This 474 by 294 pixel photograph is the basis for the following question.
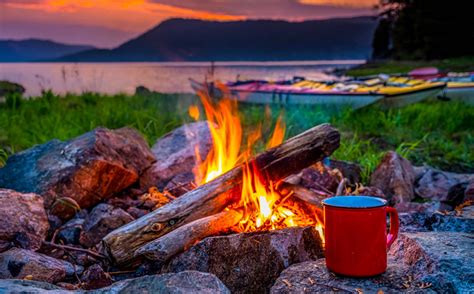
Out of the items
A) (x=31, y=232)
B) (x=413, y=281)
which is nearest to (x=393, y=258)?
(x=413, y=281)

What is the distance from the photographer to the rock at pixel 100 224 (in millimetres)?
3719

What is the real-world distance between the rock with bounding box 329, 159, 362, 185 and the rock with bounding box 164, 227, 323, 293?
7.42 ft

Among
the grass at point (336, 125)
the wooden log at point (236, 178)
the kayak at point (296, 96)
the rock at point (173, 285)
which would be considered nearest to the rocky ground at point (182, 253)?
the rock at point (173, 285)

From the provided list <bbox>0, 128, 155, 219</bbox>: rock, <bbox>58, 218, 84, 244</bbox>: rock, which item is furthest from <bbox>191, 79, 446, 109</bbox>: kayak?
<bbox>58, 218, 84, 244</bbox>: rock

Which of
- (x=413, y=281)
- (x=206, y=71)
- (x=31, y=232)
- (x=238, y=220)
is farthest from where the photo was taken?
(x=206, y=71)

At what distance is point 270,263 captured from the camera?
282 centimetres

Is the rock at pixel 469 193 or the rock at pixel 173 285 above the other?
the rock at pixel 173 285

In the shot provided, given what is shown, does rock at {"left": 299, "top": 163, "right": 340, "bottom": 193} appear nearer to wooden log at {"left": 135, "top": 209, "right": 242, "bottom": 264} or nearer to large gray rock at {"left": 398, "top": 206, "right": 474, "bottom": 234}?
large gray rock at {"left": 398, "top": 206, "right": 474, "bottom": 234}

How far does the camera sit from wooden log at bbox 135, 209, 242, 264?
9.80 ft

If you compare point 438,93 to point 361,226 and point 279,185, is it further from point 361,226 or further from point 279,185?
point 361,226

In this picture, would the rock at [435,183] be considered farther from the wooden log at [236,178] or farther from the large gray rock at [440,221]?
the wooden log at [236,178]

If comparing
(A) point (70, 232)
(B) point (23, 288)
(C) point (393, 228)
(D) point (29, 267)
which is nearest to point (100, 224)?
(A) point (70, 232)

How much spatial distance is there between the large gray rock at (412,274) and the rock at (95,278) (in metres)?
1.22

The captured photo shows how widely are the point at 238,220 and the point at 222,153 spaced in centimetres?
109
